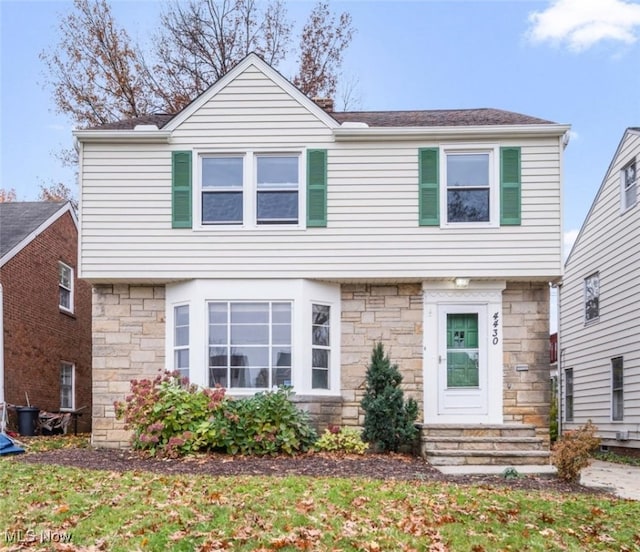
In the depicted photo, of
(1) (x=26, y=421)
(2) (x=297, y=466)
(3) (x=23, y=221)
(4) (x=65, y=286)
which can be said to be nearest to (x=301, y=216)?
(2) (x=297, y=466)

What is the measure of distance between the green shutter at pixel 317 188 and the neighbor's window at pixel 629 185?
6774 millimetres

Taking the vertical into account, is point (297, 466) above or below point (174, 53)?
below

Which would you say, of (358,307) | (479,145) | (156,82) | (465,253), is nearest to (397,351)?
(358,307)

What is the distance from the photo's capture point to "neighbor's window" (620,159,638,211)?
13.8 meters

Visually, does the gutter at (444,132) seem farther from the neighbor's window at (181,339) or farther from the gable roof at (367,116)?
the neighbor's window at (181,339)

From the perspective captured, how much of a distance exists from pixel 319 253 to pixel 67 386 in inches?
361

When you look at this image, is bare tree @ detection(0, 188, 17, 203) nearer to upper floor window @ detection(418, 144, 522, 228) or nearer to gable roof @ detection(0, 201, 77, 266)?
gable roof @ detection(0, 201, 77, 266)

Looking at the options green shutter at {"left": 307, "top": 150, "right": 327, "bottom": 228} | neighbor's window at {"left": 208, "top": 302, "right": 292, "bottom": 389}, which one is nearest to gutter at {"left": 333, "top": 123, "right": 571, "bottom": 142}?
green shutter at {"left": 307, "top": 150, "right": 327, "bottom": 228}

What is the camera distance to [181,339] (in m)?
11.1

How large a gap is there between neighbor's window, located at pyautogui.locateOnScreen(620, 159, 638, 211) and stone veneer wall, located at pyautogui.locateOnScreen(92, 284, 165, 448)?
9531 mm

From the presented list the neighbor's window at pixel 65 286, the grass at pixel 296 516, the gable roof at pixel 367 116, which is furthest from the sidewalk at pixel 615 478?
the neighbor's window at pixel 65 286

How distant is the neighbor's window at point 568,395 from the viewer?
57.0 ft

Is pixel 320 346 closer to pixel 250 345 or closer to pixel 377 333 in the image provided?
pixel 377 333

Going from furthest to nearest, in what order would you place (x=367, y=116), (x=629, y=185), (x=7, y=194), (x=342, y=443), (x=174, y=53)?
(x=7, y=194), (x=174, y=53), (x=629, y=185), (x=367, y=116), (x=342, y=443)
